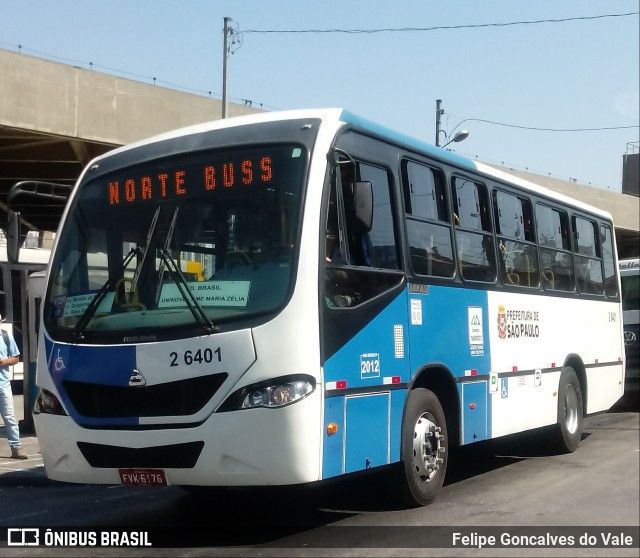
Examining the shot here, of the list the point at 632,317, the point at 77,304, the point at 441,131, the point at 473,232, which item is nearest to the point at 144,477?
the point at 77,304

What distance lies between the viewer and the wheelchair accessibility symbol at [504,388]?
32.0 feet

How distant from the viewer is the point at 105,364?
22.4 feet

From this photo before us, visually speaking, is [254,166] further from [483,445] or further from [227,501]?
[483,445]

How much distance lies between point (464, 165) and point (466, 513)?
3.49 meters

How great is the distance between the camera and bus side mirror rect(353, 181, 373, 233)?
7031mm

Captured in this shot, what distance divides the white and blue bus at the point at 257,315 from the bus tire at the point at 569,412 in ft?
9.82

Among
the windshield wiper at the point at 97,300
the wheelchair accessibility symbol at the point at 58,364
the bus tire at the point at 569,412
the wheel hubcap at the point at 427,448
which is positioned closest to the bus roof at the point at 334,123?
the windshield wiper at the point at 97,300

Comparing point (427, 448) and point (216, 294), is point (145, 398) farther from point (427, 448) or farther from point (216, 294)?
point (427, 448)

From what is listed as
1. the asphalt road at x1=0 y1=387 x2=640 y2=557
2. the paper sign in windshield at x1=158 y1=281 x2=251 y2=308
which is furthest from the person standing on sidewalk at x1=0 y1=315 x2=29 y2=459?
the paper sign in windshield at x1=158 y1=281 x2=251 y2=308

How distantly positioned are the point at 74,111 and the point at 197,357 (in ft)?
46.5

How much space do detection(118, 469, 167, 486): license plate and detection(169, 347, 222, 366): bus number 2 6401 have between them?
753 millimetres

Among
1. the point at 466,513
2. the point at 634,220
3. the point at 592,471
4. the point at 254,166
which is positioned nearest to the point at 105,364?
the point at 254,166

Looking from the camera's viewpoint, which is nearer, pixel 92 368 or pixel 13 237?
pixel 92 368

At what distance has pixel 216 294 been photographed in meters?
6.68
